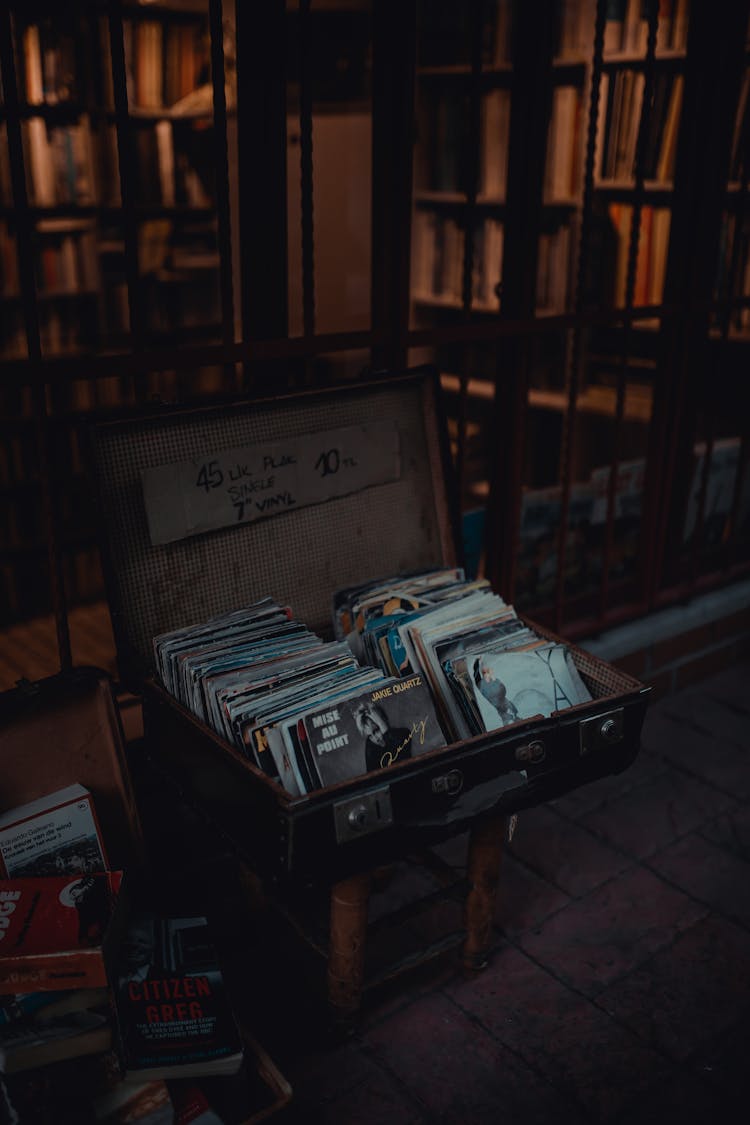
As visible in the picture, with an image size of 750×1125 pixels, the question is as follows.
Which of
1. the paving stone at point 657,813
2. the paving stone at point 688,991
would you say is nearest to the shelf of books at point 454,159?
the paving stone at point 657,813

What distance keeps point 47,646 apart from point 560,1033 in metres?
2.49

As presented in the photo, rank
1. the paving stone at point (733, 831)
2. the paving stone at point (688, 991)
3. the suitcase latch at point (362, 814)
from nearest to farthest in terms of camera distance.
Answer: the suitcase latch at point (362, 814) → the paving stone at point (688, 991) → the paving stone at point (733, 831)

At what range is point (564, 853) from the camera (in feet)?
8.94

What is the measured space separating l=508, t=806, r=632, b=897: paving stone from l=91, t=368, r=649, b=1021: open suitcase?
769 millimetres

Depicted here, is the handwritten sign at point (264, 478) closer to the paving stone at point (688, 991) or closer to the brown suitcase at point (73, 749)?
the brown suitcase at point (73, 749)

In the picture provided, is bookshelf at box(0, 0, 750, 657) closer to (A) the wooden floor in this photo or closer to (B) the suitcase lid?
(B) the suitcase lid

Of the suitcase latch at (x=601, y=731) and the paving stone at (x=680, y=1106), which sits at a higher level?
the suitcase latch at (x=601, y=731)

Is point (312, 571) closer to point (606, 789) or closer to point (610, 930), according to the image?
point (610, 930)

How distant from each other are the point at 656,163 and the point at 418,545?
6.33ft

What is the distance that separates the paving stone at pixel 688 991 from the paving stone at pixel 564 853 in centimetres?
29

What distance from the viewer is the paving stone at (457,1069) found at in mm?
1947

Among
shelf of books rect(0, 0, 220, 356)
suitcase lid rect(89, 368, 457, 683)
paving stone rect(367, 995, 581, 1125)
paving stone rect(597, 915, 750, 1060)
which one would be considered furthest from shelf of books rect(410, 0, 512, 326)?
paving stone rect(367, 995, 581, 1125)

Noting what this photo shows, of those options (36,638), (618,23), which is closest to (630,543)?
(618,23)


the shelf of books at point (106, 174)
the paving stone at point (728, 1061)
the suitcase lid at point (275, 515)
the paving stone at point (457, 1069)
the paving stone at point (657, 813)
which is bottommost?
the paving stone at point (657, 813)
